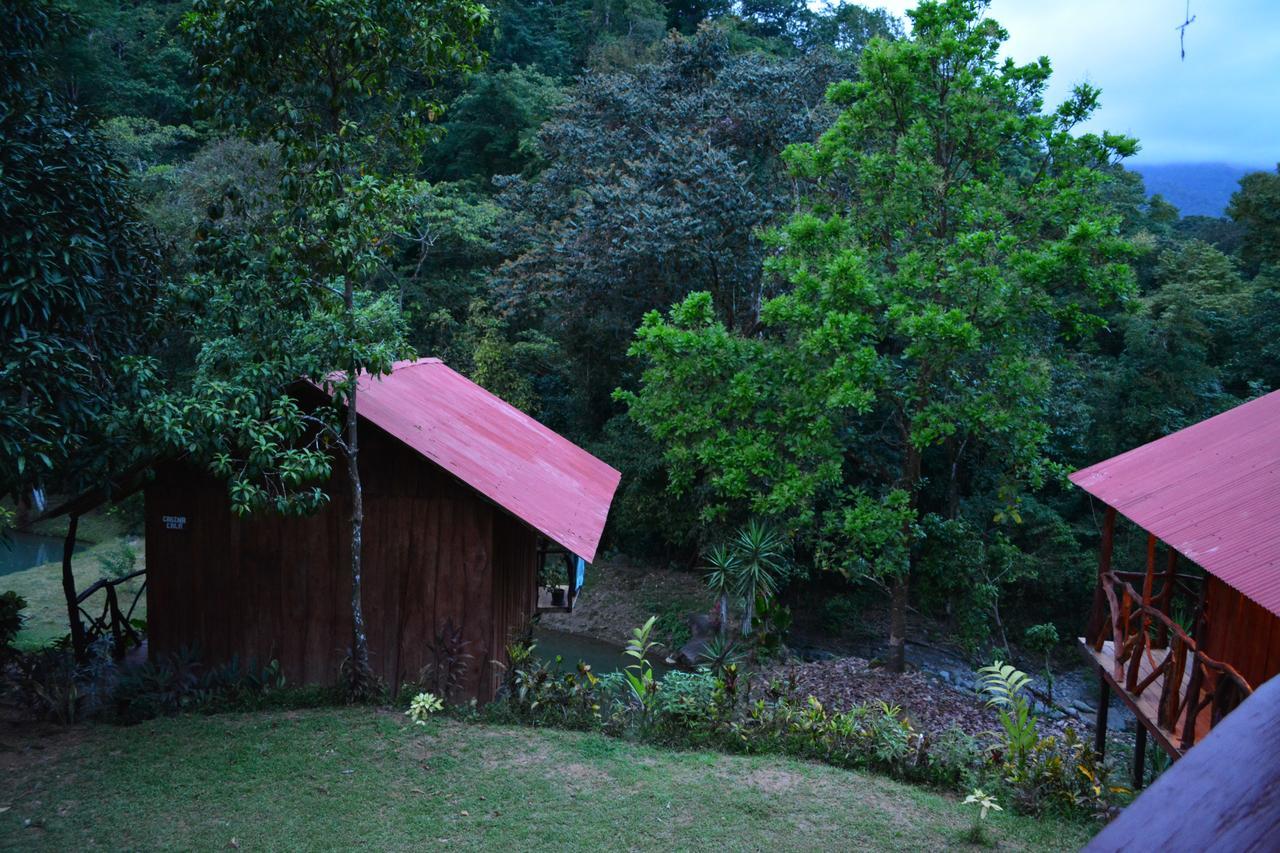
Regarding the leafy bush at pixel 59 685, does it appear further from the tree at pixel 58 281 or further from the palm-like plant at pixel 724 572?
the palm-like plant at pixel 724 572

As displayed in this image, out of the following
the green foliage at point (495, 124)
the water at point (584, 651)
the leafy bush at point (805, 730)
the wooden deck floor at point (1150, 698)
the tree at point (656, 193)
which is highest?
the green foliage at point (495, 124)

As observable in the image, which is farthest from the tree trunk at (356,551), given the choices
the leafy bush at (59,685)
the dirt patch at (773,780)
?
the dirt patch at (773,780)

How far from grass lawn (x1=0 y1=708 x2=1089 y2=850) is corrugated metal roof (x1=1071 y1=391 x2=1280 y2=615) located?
2.35m

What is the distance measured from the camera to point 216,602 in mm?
9758

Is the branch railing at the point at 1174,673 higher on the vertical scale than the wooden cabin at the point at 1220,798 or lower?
lower

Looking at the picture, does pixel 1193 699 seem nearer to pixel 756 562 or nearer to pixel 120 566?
pixel 756 562

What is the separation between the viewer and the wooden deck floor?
796 cm

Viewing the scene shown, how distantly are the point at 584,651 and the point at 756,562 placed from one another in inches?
176

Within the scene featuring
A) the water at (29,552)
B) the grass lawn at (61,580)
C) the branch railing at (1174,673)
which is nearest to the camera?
the branch railing at (1174,673)

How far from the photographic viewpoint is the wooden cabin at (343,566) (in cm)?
949

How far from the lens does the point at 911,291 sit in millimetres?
13750

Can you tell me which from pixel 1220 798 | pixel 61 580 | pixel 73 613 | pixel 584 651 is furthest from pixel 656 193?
pixel 1220 798

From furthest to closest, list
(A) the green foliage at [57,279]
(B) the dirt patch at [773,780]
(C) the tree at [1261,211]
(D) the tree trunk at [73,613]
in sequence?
(C) the tree at [1261,211], (D) the tree trunk at [73,613], (B) the dirt patch at [773,780], (A) the green foliage at [57,279]

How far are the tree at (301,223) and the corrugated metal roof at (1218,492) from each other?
7.04m
